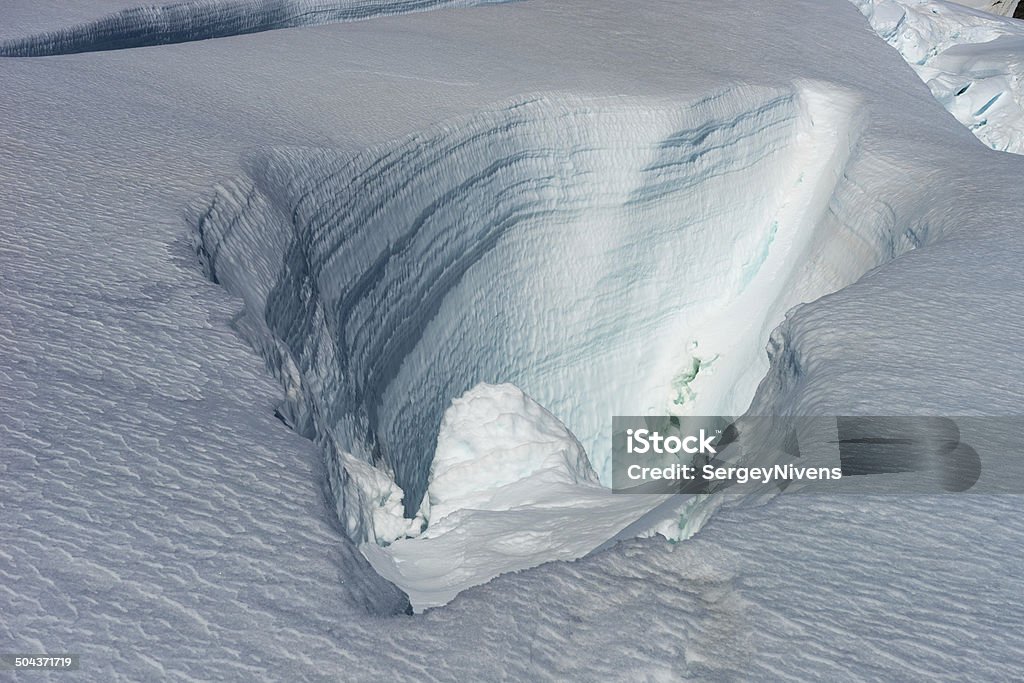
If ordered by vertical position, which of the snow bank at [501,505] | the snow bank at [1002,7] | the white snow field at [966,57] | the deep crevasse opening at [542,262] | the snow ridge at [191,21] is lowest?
the snow bank at [501,505]

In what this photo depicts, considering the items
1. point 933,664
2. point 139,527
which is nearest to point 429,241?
point 139,527

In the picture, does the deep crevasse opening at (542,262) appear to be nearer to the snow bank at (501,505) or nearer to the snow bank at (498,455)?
the snow bank at (501,505)

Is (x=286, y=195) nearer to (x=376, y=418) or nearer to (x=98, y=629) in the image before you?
(x=376, y=418)

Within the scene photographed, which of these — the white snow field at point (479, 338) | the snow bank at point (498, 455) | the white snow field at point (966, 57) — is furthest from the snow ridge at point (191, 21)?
the white snow field at point (966, 57)

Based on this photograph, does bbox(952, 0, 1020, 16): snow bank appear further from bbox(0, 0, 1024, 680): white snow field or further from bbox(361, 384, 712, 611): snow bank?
bbox(361, 384, 712, 611): snow bank

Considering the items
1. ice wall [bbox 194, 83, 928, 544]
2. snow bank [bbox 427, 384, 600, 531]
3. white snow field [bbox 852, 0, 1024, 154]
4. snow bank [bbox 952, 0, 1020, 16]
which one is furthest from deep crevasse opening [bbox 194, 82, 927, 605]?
snow bank [bbox 952, 0, 1020, 16]
